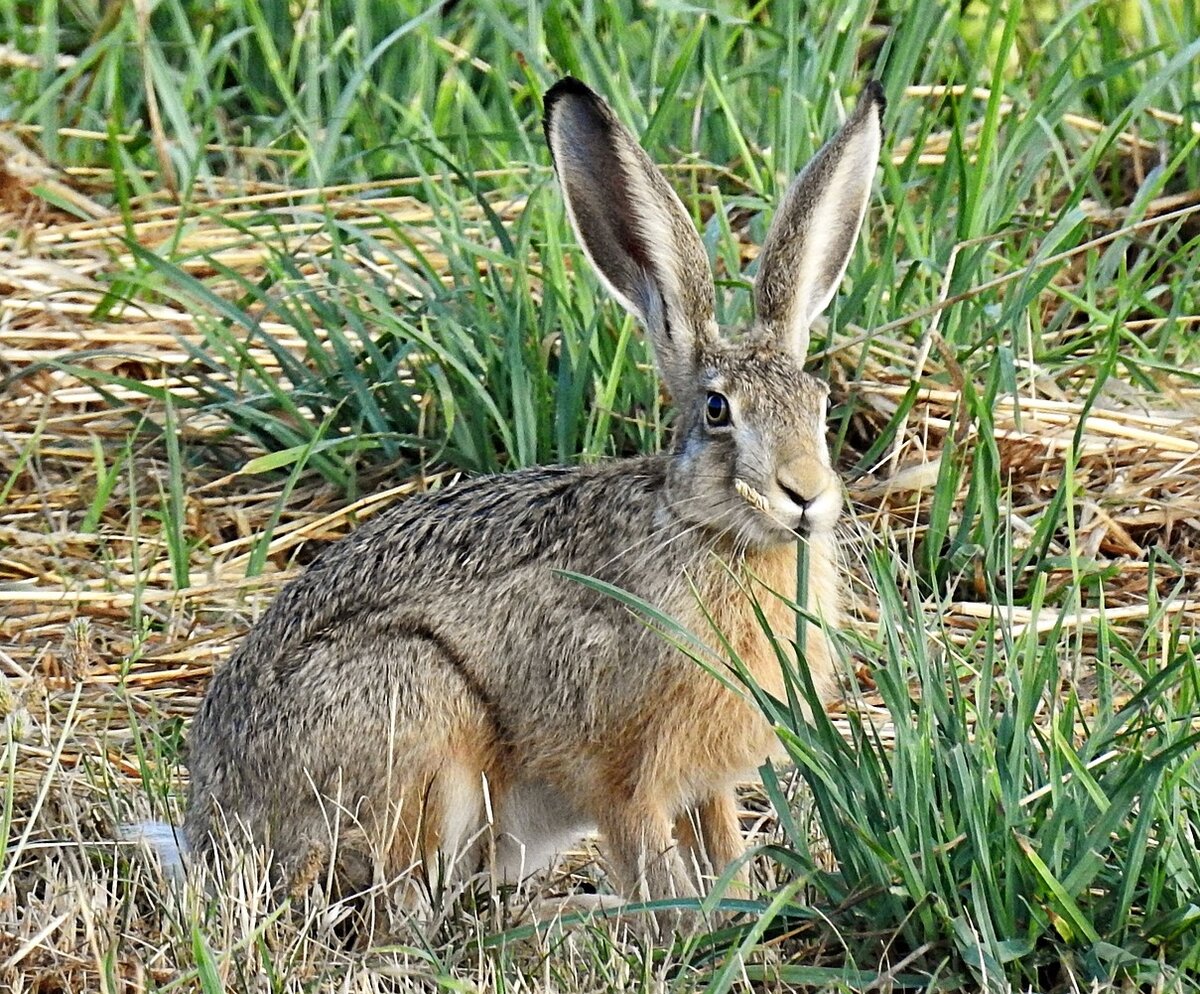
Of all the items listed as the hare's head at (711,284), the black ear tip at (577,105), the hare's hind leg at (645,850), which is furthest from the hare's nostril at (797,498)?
the black ear tip at (577,105)

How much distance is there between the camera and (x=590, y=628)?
402cm

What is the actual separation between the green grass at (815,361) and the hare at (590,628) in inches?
8.6

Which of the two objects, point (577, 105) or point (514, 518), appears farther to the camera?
point (514, 518)

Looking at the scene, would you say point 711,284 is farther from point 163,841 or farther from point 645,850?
point 163,841

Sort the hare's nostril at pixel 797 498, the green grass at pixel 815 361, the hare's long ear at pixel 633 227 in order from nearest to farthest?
the green grass at pixel 815 361 → the hare's nostril at pixel 797 498 → the hare's long ear at pixel 633 227

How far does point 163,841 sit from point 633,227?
148 cm

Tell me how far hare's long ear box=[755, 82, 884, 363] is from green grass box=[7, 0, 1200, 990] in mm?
491

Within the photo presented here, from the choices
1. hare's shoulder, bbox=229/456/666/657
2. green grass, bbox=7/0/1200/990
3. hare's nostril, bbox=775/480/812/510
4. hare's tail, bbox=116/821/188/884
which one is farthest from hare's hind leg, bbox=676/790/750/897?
hare's tail, bbox=116/821/188/884

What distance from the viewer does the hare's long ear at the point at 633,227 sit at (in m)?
4.11

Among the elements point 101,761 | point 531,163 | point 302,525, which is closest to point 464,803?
point 101,761

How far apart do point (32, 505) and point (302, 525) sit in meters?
0.74

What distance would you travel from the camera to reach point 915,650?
3.33 m

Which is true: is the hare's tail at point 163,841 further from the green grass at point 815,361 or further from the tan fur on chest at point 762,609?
the tan fur on chest at point 762,609

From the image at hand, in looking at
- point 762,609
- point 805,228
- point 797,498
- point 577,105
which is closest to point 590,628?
point 762,609
